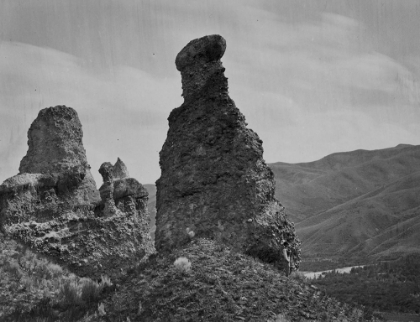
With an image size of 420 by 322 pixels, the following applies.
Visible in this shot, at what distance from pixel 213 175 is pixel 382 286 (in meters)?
41.6

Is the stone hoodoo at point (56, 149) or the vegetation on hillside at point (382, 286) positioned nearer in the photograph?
the stone hoodoo at point (56, 149)

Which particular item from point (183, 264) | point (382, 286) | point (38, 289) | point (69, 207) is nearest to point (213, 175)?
point (183, 264)

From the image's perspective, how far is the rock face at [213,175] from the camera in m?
14.4

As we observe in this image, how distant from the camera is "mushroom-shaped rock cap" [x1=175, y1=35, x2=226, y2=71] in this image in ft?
55.4

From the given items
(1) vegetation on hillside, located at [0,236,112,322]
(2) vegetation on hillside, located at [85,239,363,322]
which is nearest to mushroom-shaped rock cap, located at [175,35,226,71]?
(2) vegetation on hillside, located at [85,239,363,322]

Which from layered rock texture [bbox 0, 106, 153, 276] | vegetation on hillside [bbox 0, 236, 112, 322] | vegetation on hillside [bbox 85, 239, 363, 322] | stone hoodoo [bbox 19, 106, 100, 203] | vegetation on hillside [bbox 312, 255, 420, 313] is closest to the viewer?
vegetation on hillside [bbox 85, 239, 363, 322]

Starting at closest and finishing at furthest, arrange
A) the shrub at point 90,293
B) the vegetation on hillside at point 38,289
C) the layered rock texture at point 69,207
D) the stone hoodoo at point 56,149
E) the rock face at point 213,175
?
the vegetation on hillside at point 38,289 → the rock face at point 213,175 → the shrub at point 90,293 → the layered rock texture at point 69,207 → the stone hoodoo at point 56,149

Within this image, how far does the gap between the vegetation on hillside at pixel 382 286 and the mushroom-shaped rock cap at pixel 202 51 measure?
923 inches

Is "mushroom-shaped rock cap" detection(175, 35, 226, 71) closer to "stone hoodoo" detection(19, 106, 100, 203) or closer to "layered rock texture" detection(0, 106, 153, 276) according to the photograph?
"layered rock texture" detection(0, 106, 153, 276)

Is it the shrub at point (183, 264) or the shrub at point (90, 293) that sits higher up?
the shrub at point (183, 264)

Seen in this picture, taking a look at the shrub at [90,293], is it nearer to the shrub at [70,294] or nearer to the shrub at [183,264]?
the shrub at [70,294]

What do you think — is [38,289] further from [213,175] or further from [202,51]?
[202,51]

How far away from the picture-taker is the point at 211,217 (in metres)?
14.9

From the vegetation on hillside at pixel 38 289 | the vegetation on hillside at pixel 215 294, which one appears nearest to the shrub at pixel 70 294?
the vegetation on hillside at pixel 38 289
